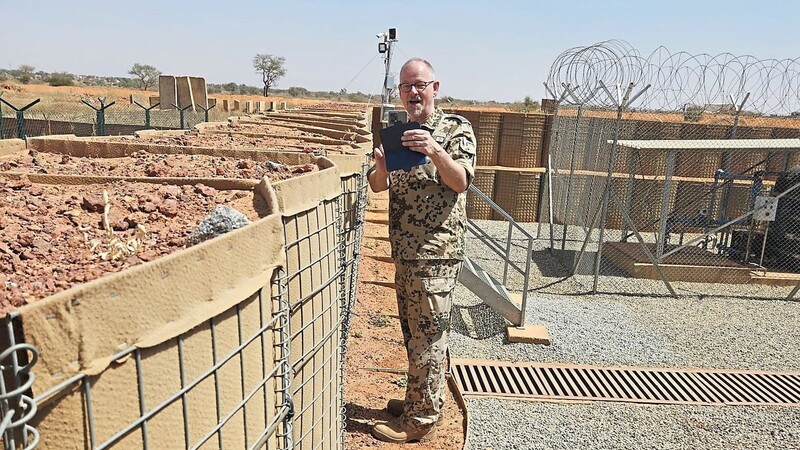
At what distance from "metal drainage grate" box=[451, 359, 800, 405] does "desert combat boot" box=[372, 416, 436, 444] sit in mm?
1528

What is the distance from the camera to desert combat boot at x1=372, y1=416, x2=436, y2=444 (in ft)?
11.1

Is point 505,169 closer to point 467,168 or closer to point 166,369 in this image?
point 467,168

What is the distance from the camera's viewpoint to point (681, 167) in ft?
45.5

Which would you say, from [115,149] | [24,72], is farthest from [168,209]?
[24,72]

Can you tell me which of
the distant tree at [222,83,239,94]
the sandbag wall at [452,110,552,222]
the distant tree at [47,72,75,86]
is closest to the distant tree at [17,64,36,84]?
the distant tree at [47,72,75,86]

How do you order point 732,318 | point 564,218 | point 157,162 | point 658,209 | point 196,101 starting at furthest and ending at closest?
1. point 196,101
2. point 658,209
3. point 564,218
4. point 732,318
5. point 157,162

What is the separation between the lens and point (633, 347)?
6340 millimetres

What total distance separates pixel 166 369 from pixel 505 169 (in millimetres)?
12698

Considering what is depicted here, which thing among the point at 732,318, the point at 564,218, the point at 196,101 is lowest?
the point at 732,318

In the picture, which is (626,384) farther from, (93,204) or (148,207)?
(93,204)

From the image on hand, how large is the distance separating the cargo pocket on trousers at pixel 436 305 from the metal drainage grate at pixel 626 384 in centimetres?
198

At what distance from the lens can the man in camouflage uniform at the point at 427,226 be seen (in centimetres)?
294

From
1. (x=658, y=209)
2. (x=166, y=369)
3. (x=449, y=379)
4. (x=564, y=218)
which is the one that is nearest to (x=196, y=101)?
(x=564, y=218)

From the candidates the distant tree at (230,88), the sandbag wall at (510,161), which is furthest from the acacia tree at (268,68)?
the sandbag wall at (510,161)
